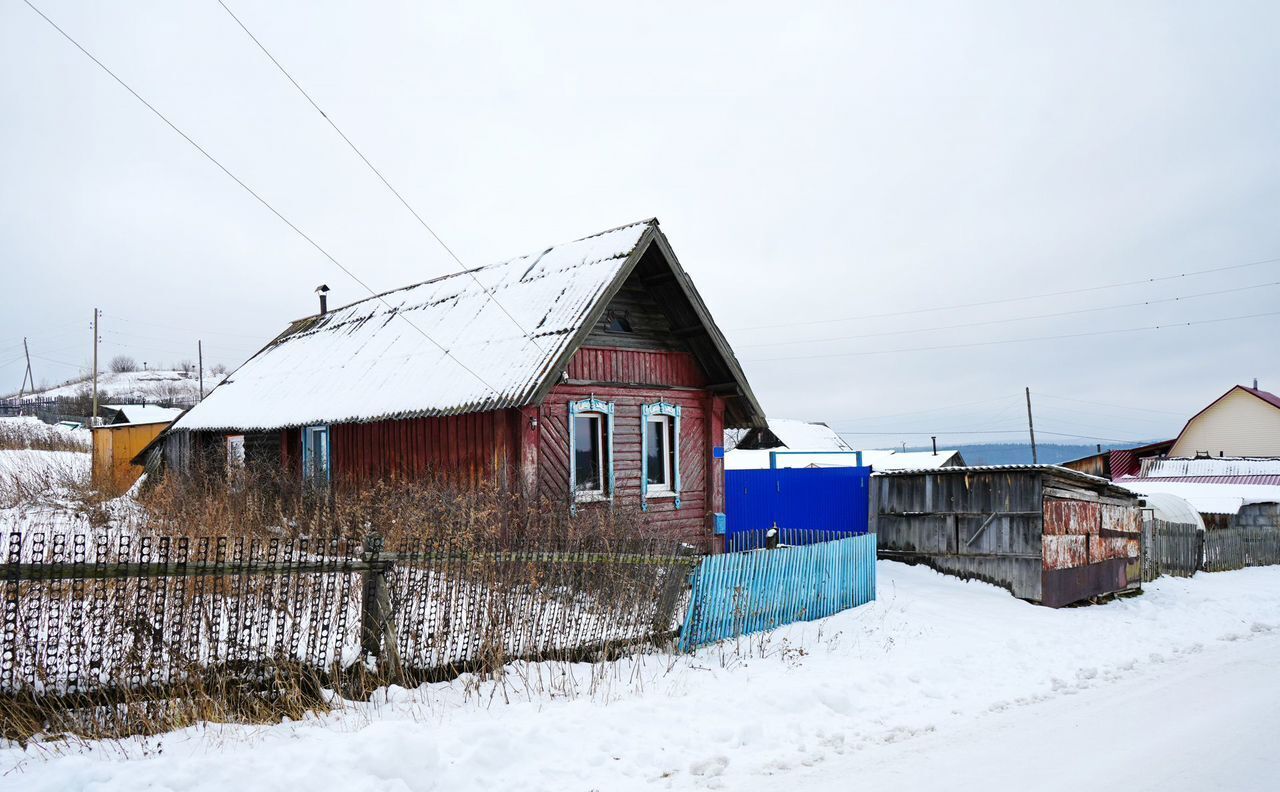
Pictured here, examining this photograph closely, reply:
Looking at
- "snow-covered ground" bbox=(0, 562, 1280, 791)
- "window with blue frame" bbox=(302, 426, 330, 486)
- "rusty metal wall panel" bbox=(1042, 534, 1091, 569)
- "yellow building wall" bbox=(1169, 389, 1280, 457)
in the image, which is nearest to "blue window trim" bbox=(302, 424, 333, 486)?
"window with blue frame" bbox=(302, 426, 330, 486)

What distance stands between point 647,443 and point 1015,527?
21.0ft

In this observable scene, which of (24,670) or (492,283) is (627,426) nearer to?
(492,283)

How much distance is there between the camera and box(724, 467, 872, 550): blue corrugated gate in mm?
16594

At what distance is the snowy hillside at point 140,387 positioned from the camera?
8350cm

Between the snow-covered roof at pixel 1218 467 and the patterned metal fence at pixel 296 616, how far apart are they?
36211 mm

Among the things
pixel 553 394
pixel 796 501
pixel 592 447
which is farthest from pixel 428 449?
pixel 796 501

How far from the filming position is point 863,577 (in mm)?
12719

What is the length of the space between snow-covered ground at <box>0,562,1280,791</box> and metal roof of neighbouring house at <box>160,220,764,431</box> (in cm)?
572

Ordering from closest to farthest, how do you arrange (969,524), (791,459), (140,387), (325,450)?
(969,524) → (325,450) → (791,459) → (140,387)

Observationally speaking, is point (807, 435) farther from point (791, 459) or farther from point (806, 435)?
point (791, 459)

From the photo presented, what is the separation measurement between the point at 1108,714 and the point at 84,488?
1780 centimetres

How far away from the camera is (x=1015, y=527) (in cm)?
1423

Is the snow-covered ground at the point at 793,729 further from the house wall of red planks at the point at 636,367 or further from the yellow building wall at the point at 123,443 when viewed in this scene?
the yellow building wall at the point at 123,443

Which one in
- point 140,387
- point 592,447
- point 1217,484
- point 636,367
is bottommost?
point 1217,484
